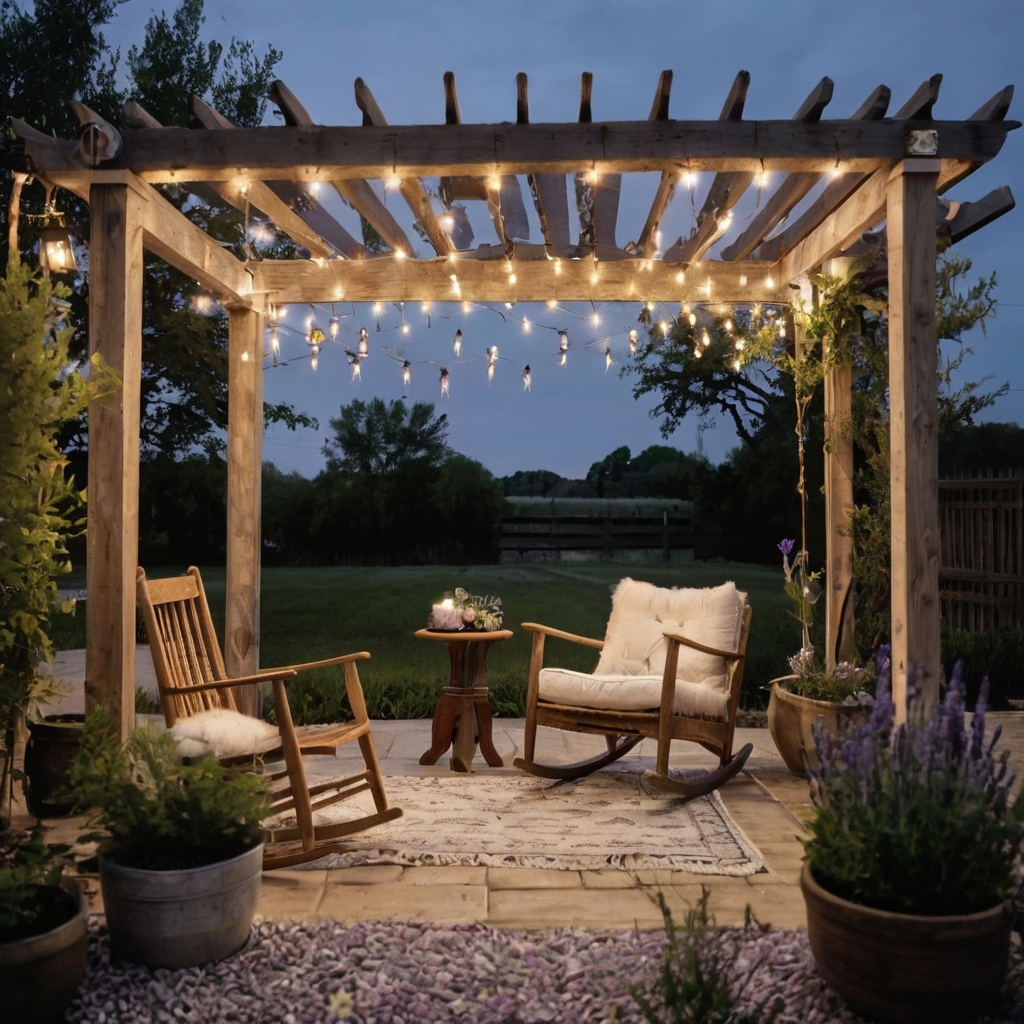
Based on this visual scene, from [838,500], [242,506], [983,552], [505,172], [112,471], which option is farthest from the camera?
[983,552]

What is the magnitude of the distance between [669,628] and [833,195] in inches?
82.0

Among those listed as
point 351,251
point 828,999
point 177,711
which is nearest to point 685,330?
point 351,251

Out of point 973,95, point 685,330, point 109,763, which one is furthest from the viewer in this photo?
point 973,95

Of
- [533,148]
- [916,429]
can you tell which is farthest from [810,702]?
[533,148]

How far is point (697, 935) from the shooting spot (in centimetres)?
216

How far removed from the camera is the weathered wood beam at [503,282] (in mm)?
5441

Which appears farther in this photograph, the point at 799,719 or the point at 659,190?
the point at 799,719

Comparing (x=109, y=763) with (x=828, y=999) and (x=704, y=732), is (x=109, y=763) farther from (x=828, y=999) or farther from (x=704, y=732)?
(x=704, y=732)

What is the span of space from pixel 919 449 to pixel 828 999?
1.96 meters

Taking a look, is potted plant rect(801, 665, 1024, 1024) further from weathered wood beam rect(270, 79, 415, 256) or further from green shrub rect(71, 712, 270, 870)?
weathered wood beam rect(270, 79, 415, 256)

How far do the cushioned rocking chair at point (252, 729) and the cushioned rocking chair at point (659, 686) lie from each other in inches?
35.5

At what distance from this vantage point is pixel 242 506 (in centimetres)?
541

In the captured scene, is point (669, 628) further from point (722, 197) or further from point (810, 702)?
point (722, 197)

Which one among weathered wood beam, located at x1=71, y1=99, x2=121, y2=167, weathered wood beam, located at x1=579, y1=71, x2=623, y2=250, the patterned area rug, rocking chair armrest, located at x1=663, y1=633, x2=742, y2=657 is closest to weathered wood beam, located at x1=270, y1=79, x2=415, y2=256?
weathered wood beam, located at x1=71, y1=99, x2=121, y2=167
